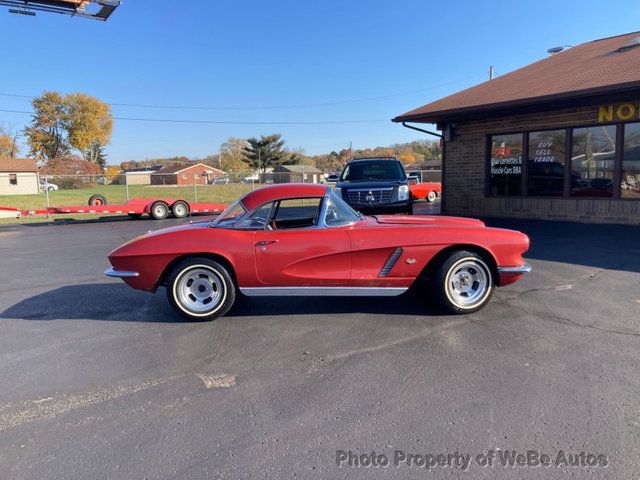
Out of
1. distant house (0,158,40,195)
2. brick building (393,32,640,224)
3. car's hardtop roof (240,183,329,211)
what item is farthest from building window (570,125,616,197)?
distant house (0,158,40,195)

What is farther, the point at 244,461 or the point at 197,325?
the point at 197,325

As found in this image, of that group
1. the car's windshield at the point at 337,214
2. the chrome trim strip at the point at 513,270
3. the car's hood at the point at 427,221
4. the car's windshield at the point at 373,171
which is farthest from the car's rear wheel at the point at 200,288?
the car's windshield at the point at 373,171

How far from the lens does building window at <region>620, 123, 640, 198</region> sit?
1061 centimetres

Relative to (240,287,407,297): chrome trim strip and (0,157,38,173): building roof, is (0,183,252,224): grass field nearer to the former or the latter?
(240,287,407,297): chrome trim strip

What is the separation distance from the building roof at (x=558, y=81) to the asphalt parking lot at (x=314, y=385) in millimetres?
6085

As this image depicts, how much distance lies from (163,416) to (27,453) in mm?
738

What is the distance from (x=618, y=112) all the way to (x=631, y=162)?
3.93ft

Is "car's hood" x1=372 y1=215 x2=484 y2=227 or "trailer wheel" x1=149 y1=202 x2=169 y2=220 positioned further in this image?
"trailer wheel" x1=149 y1=202 x2=169 y2=220

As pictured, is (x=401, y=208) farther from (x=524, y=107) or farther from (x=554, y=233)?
(x=524, y=107)

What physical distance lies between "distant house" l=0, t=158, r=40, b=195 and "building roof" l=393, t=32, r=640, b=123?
157 feet

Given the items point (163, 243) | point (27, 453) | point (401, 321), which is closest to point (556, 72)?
point (401, 321)

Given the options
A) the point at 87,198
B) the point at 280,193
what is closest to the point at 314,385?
the point at 280,193

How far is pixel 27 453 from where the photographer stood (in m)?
2.59

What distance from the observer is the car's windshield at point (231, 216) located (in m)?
4.87
